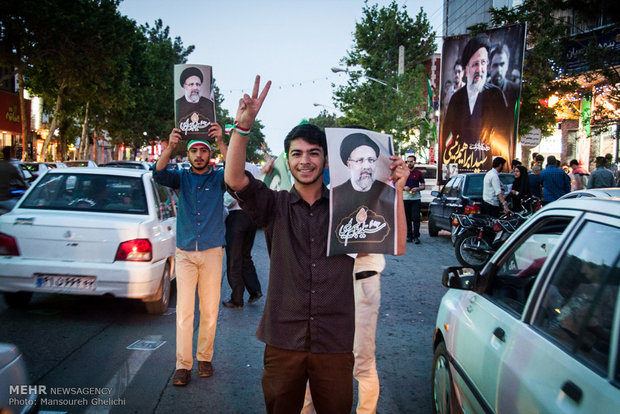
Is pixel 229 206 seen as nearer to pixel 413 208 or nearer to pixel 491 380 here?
pixel 491 380

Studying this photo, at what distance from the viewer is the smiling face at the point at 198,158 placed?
4.82 m

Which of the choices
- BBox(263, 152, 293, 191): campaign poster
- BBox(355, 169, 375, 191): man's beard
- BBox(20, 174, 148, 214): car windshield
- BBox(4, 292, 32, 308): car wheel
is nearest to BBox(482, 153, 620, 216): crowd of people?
BBox(20, 174, 148, 214): car windshield

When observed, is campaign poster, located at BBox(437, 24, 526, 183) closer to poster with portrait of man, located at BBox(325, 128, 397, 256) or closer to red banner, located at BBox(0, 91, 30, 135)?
poster with portrait of man, located at BBox(325, 128, 397, 256)

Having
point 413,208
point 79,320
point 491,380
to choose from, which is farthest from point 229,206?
point 413,208

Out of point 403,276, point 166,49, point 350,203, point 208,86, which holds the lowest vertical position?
point 403,276

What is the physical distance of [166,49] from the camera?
5516 centimetres

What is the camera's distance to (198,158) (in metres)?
4.81

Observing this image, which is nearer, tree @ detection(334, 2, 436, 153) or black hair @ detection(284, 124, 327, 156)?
black hair @ detection(284, 124, 327, 156)

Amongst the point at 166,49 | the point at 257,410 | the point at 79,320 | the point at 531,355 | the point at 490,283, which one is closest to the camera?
the point at 531,355

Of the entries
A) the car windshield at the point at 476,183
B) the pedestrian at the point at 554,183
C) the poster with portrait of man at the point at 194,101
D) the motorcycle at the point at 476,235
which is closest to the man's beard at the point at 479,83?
the car windshield at the point at 476,183

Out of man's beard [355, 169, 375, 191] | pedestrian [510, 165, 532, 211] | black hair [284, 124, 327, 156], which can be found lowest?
pedestrian [510, 165, 532, 211]

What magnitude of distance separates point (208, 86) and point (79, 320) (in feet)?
9.79

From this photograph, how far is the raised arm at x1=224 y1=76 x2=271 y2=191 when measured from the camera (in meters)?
2.60

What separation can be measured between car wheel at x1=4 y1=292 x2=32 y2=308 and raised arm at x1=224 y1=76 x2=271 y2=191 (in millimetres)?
4908
